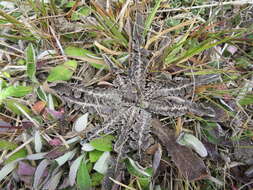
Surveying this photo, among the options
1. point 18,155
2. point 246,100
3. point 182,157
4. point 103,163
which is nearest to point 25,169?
point 18,155

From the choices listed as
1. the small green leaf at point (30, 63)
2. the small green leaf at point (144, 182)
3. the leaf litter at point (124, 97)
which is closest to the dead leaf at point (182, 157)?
the leaf litter at point (124, 97)

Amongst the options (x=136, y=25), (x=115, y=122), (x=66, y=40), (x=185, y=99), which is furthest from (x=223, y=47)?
(x=66, y=40)

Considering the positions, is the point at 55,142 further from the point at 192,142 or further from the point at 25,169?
the point at 192,142

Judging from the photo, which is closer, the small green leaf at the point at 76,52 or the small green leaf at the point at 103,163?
the small green leaf at the point at 103,163

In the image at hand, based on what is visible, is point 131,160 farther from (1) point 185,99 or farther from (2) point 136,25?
(2) point 136,25

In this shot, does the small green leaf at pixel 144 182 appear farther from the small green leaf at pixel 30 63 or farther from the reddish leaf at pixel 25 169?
the small green leaf at pixel 30 63

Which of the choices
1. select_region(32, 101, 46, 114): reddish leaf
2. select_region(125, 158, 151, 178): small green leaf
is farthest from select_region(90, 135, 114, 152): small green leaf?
select_region(32, 101, 46, 114): reddish leaf
